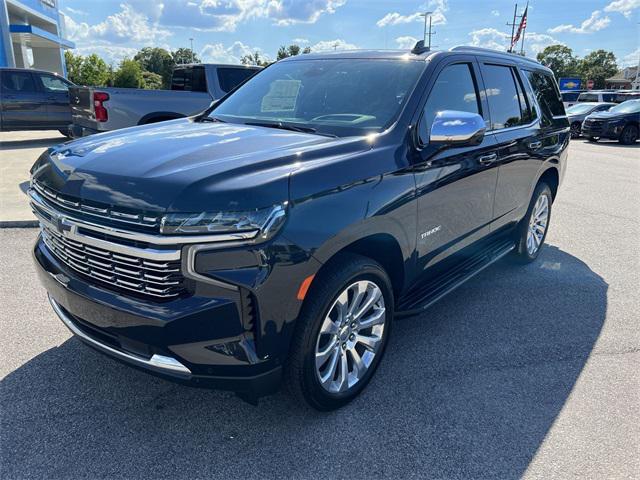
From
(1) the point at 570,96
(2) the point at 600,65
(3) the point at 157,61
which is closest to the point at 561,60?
(2) the point at 600,65

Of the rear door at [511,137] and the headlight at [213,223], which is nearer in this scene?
the headlight at [213,223]

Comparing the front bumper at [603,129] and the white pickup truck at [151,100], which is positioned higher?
the white pickup truck at [151,100]

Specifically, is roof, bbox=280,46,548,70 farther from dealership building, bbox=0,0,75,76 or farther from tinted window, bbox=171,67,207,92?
dealership building, bbox=0,0,75,76

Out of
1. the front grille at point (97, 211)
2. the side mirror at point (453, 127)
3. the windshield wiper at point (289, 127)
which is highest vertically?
the side mirror at point (453, 127)

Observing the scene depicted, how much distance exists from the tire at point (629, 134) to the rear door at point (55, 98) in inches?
761

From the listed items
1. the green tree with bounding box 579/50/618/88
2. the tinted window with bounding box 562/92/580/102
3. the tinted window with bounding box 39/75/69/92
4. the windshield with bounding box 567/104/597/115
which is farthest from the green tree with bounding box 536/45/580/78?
the tinted window with bounding box 39/75/69/92

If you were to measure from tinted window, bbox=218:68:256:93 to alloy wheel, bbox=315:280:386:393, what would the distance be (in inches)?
314

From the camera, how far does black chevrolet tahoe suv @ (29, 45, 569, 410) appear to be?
2.15 m

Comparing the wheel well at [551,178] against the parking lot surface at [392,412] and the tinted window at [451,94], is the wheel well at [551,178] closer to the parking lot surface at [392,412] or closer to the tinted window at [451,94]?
the parking lot surface at [392,412]

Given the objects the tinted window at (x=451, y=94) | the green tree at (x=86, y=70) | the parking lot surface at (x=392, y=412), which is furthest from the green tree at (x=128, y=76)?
the parking lot surface at (x=392, y=412)

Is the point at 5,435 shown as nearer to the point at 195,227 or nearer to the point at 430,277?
the point at 195,227

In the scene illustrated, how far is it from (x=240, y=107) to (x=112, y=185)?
181cm

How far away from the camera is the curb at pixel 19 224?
5898 millimetres

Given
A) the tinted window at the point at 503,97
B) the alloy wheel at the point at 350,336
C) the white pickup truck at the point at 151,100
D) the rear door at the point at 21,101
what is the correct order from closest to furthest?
the alloy wheel at the point at 350,336, the tinted window at the point at 503,97, the white pickup truck at the point at 151,100, the rear door at the point at 21,101
